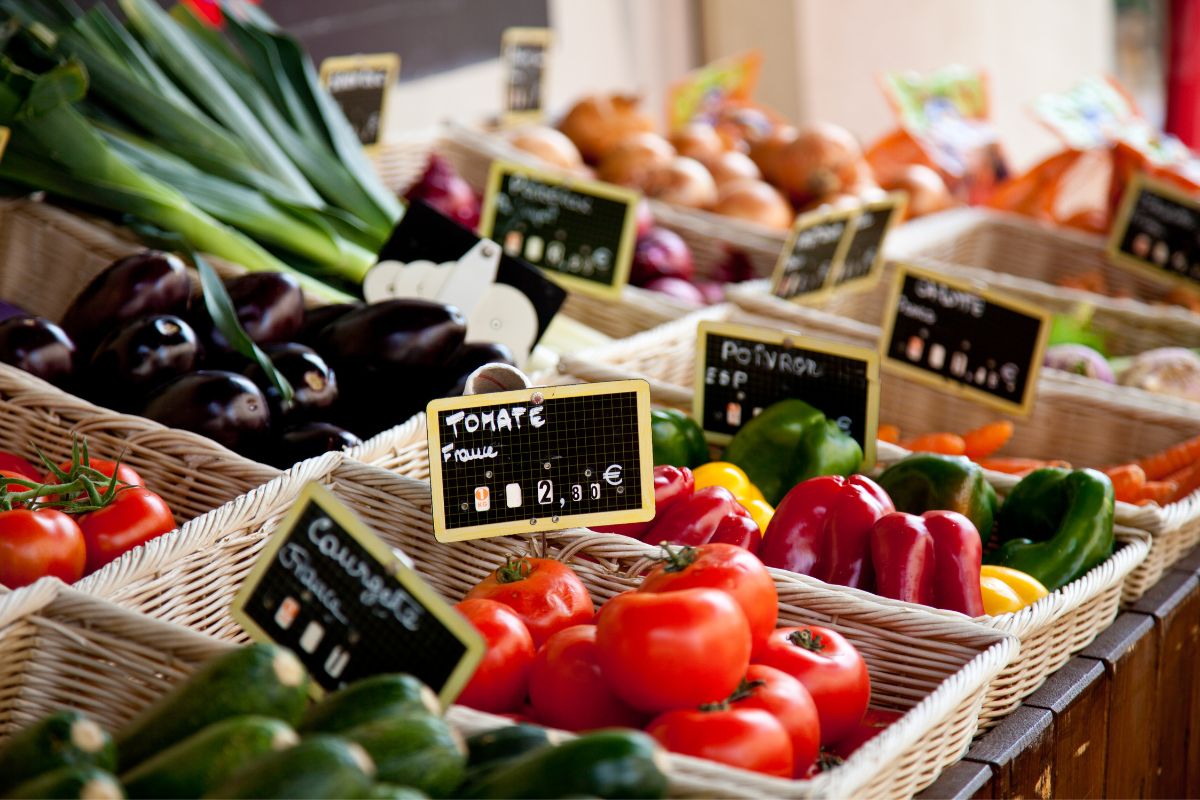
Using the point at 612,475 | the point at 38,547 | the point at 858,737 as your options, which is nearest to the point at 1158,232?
the point at 612,475

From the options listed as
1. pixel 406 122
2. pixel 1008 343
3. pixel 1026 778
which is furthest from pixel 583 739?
pixel 406 122

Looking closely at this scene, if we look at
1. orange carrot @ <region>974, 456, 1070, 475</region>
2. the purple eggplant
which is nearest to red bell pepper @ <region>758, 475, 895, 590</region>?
orange carrot @ <region>974, 456, 1070, 475</region>

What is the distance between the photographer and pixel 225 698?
41.1 inches

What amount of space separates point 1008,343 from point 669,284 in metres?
0.92

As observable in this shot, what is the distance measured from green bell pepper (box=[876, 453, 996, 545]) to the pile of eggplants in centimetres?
63

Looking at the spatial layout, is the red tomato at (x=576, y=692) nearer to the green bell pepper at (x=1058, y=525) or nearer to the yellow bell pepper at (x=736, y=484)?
the yellow bell pepper at (x=736, y=484)

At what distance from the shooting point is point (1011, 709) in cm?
153

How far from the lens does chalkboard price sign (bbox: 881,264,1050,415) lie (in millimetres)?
2271

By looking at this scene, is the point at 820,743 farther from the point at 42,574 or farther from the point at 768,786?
the point at 42,574

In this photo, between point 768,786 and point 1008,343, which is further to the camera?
point 1008,343

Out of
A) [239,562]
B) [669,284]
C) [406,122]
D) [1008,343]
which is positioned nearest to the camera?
[239,562]

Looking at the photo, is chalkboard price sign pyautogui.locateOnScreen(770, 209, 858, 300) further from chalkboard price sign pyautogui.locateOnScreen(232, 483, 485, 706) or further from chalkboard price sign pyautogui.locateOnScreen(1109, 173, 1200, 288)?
chalkboard price sign pyautogui.locateOnScreen(232, 483, 485, 706)

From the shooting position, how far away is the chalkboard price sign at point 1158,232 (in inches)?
121

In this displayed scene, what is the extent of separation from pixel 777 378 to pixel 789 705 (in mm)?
923
